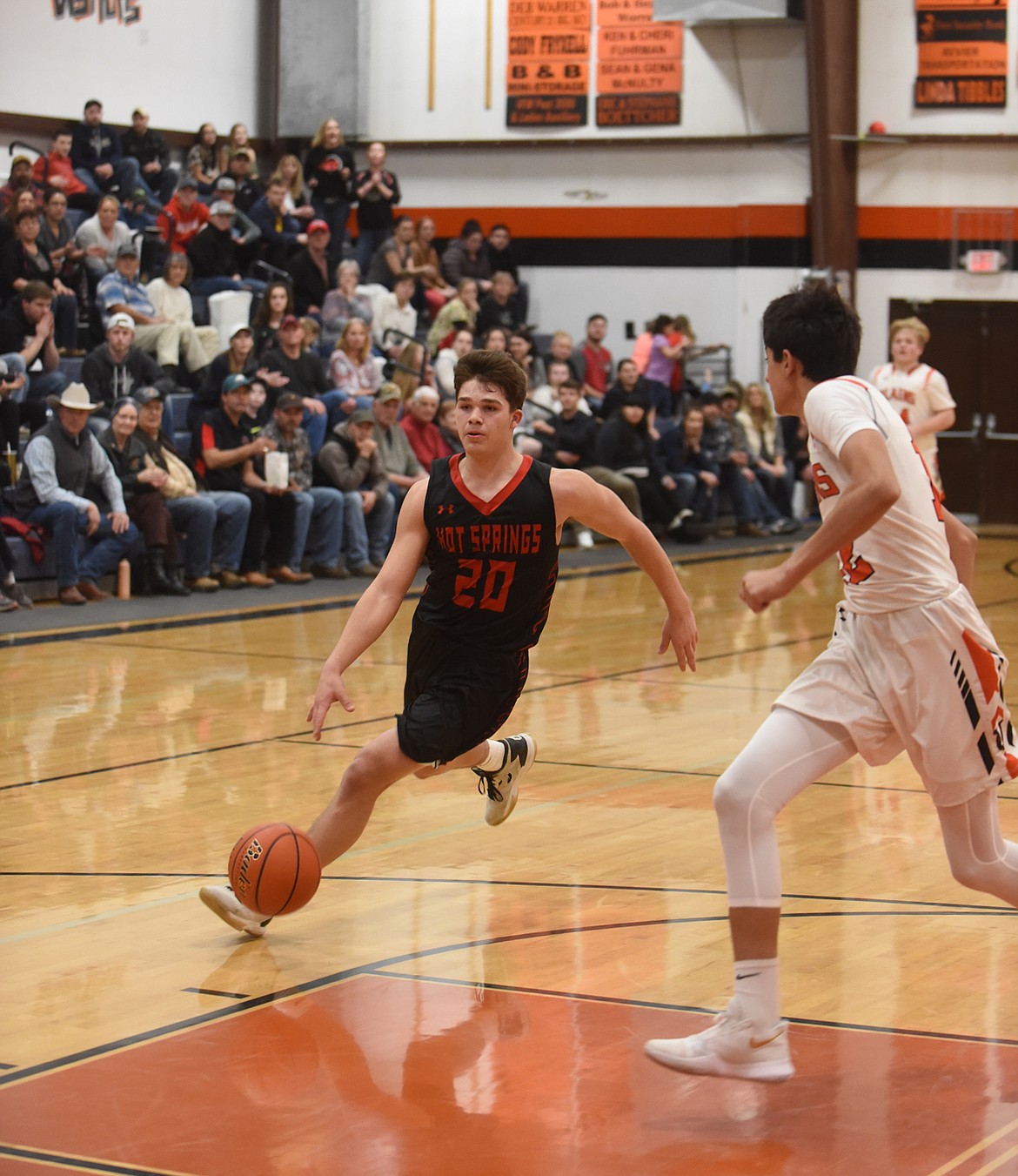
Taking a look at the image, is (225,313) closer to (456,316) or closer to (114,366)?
(114,366)

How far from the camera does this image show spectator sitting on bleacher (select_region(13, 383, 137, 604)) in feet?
40.5

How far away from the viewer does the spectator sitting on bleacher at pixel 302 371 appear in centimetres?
1490

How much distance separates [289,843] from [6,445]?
27.0ft

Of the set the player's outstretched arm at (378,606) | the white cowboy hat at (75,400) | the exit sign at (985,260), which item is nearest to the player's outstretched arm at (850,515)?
the player's outstretched arm at (378,606)

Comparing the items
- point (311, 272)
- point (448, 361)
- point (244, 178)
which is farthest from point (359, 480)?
point (244, 178)

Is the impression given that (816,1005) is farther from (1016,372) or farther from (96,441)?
(1016,372)

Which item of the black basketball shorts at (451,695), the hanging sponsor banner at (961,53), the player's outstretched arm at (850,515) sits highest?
the hanging sponsor banner at (961,53)

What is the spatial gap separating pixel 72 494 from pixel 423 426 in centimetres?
411

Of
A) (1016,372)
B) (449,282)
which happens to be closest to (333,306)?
(449,282)

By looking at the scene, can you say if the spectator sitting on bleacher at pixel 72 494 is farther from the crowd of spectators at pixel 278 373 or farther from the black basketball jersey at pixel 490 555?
the black basketball jersey at pixel 490 555

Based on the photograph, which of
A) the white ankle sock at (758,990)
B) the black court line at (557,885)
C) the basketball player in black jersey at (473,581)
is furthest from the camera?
the black court line at (557,885)

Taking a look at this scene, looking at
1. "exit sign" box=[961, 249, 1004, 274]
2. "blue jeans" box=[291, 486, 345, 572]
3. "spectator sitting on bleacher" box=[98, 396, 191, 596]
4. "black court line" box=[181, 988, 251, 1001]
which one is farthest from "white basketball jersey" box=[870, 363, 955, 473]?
"black court line" box=[181, 988, 251, 1001]

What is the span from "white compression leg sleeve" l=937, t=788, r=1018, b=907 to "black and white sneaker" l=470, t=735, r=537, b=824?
2.14 m

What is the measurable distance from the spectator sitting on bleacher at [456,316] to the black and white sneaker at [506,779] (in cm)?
1209
